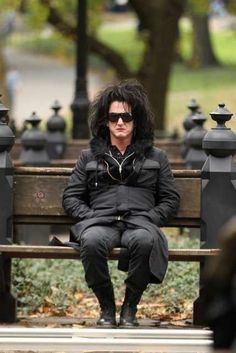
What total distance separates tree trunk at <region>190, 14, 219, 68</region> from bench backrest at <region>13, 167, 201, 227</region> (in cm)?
4744

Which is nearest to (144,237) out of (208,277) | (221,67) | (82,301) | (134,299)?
(134,299)

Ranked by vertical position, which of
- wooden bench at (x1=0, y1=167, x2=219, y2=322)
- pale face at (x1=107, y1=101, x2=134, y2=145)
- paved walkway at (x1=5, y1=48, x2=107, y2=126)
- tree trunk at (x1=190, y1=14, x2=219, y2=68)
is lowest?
paved walkway at (x1=5, y1=48, x2=107, y2=126)

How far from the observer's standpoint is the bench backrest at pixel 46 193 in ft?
29.3

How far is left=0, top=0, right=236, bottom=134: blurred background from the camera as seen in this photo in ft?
81.2

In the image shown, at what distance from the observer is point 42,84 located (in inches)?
2066

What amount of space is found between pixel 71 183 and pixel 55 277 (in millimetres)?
2487

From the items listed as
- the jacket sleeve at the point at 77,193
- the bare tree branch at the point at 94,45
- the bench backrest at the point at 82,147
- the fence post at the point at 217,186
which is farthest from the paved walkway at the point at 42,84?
the jacket sleeve at the point at 77,193

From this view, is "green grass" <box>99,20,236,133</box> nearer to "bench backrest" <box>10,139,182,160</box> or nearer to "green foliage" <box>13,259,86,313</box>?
"bench backrest" <box>10,139,182,160</box>

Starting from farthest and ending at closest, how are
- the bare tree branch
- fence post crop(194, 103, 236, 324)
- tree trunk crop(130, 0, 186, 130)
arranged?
the bare tree branch → tree trunk crop(130, 0, 186, 130) → fence post crop(194, 103, 236, 324)

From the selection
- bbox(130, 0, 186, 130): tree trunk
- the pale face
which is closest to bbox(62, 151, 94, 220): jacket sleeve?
the pale face

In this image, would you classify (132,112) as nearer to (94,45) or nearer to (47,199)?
(47,199)

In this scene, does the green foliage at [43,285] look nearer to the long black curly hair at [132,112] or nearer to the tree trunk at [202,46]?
the long black curly hair at [132,112]

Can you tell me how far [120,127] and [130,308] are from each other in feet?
3.47

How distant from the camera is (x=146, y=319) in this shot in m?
9.20
